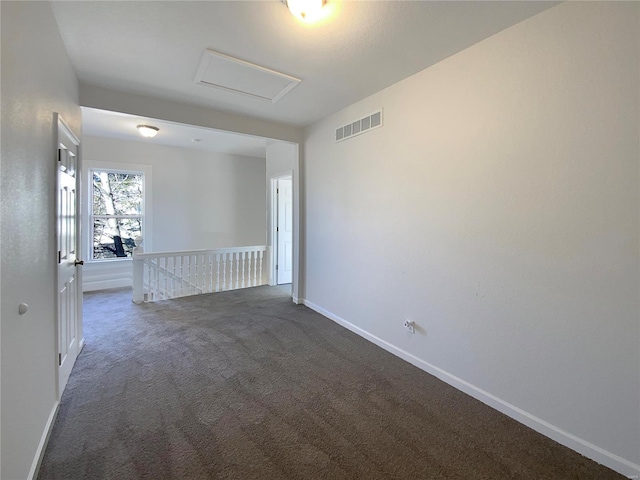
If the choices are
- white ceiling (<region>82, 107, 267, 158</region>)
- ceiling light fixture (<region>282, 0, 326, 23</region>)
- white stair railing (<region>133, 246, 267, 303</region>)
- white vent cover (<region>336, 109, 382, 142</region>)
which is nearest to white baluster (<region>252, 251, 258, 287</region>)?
white stair railing (<region>133, 246, 267, 303</region>)

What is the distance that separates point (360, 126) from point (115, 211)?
4.68 meters

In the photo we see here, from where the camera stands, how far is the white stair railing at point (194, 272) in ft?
14.2

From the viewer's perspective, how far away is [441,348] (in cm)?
236

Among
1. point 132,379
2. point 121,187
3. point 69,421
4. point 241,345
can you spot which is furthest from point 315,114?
point 121,187

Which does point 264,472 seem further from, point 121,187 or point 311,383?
point 121,187

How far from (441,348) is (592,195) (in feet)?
4.71

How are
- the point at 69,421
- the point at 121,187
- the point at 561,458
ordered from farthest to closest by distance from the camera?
the point at 121,187, the point at 69,421, the point at 561,458

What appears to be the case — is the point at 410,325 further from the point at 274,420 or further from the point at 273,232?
the point at 273,232

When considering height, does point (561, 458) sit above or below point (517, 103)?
below

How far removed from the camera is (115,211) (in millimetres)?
5281

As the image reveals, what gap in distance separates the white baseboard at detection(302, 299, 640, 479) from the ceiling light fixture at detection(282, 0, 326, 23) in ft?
8.65

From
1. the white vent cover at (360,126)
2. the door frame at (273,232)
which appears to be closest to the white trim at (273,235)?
the door frame at (273,232)

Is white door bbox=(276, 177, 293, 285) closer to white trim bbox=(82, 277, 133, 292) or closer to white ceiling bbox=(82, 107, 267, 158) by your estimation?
white ceiling bbox=(82, 107, 267, 158)

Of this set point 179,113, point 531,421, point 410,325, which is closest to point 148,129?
point 179,113
